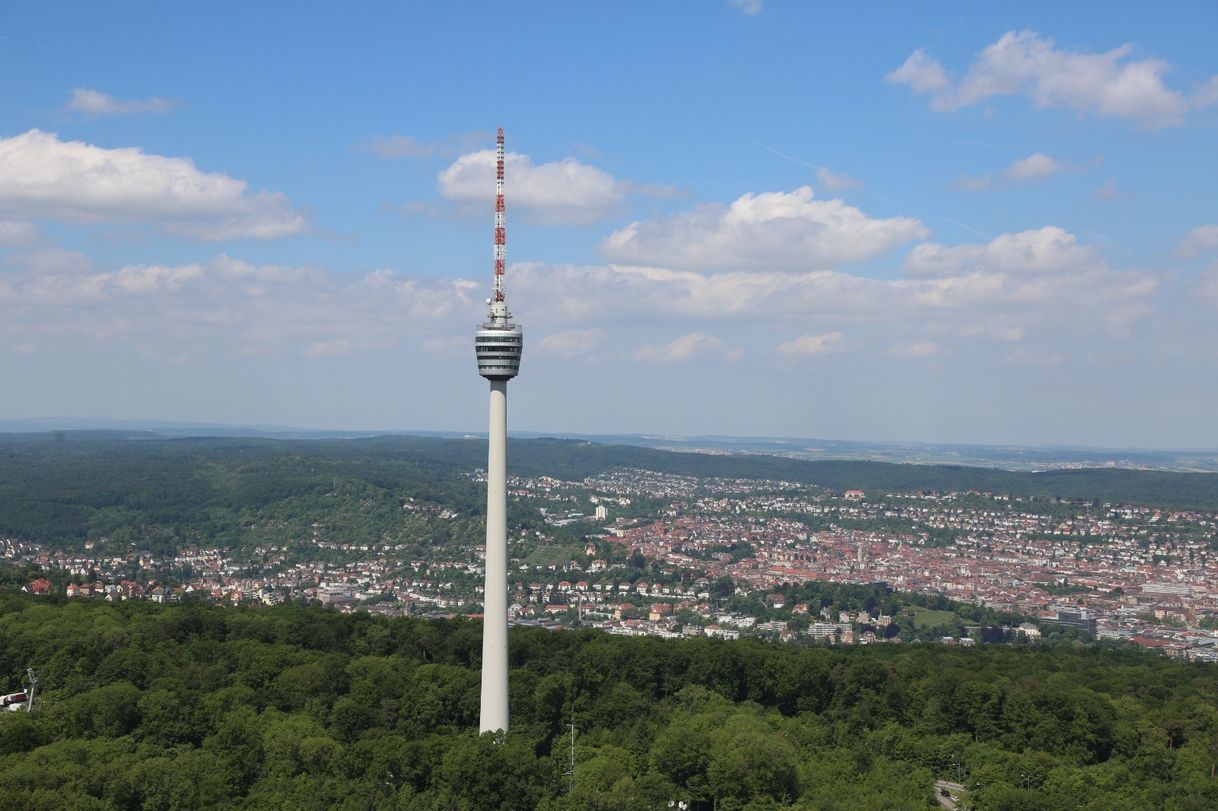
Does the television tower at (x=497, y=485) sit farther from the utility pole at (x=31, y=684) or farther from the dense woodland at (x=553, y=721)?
the utility pole at (x=31, y=684)

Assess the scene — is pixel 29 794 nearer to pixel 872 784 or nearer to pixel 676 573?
pixel 872 784

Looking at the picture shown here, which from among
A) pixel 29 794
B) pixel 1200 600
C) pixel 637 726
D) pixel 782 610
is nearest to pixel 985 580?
pixel 1200 600

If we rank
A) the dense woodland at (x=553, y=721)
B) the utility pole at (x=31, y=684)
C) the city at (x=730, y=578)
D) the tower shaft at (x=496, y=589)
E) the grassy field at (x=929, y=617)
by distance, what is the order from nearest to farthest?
1. the dense woodland at (x=553, y=721)
2. the tower shaft at (x=496, y=589)
3. the utility pole at (x=31, y=684)
4. the city at (x=730, y=578)
5. the grassy field at (x=929, y=617)

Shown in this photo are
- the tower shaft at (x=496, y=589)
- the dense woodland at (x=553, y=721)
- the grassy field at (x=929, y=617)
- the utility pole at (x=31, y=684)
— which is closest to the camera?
the dense woodland at (x=553, y=721)

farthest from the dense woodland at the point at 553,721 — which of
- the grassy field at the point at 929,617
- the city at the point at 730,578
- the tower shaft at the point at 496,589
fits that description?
the grassy field at the point at 929,617

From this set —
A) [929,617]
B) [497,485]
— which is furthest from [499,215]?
[929,617]

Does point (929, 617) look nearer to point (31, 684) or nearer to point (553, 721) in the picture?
point (553, 721)

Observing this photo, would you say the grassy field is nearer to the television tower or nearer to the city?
the city

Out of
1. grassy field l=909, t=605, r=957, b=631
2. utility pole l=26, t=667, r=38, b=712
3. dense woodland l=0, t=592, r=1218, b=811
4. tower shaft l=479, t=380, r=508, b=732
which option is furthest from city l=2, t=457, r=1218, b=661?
tower shaft l=479, t=380, r=508, b=732
